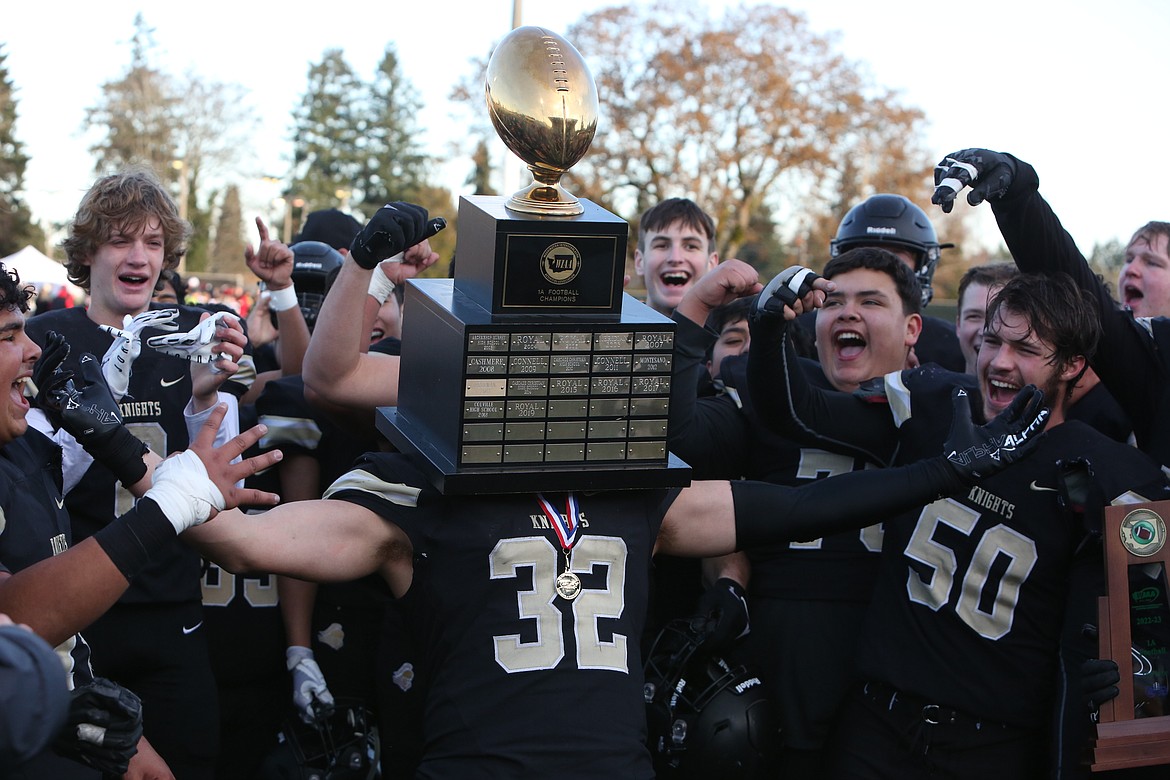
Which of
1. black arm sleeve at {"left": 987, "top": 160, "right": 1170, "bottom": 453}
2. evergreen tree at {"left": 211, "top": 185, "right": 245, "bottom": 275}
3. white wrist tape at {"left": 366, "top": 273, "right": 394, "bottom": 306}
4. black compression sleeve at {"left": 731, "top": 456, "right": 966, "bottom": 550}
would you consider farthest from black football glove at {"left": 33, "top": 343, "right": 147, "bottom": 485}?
evergreen tree at {"left": 211, "top": 185, "right": 245, "bottom": 275}

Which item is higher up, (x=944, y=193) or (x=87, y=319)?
(x=944, y=193)

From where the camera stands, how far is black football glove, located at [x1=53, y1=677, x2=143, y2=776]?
2242mm

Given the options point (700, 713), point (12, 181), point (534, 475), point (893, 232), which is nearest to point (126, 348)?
point (534, 475)

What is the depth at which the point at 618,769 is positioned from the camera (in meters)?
2.54

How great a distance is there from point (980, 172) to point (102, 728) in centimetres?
273

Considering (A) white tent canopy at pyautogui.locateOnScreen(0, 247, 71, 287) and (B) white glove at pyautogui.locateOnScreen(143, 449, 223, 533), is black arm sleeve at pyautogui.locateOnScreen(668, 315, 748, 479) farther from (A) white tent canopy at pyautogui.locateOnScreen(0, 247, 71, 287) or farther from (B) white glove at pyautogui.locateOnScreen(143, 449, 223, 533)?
(A) white tent canopy at pyautogui.locateOnScreen(0, 247, 71, 287)

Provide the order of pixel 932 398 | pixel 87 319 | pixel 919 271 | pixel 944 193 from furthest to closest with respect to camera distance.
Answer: pixel 919 271 < pixel 87 319 < pixel 932 398 < pixel 944 193

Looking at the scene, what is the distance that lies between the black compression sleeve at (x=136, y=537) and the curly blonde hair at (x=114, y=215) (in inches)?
76.9

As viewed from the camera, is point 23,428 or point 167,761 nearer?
point 23,428

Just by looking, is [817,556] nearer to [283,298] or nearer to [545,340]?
[545,340]

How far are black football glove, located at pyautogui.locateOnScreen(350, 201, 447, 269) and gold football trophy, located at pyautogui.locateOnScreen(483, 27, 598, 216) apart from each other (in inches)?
17.2

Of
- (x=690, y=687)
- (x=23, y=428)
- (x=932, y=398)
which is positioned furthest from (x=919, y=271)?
(x=23, y=428)

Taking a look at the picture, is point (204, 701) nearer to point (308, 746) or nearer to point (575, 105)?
point (308, 746)

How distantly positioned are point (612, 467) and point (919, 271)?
326cm
